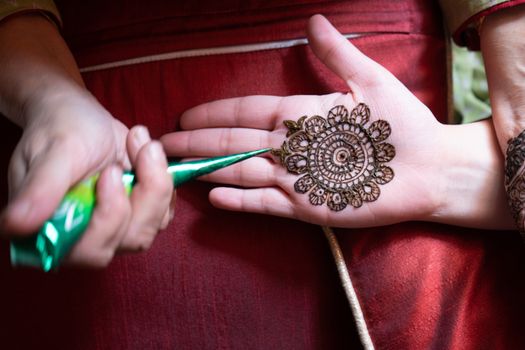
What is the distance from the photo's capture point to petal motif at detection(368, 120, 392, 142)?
634 millimetres

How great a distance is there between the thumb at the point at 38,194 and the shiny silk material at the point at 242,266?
8.8 inches

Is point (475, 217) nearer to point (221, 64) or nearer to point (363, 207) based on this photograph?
point (363, 207)

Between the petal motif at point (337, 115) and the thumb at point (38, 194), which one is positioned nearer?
the thumb at point (38, 194)

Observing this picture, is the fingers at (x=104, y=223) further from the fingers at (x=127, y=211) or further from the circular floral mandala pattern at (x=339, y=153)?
the circular floral mandala pattern at (x=339, y=153)

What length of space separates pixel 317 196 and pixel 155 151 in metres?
0.23

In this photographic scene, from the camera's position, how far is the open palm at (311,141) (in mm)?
623

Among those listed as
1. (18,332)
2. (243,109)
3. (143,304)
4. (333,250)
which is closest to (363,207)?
(333,250)

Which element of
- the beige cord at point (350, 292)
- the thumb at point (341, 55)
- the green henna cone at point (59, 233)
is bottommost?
the beige cord at point (350, 292)

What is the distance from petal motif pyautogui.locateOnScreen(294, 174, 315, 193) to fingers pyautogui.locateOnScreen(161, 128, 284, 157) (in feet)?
0.17

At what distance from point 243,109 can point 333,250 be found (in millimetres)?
210

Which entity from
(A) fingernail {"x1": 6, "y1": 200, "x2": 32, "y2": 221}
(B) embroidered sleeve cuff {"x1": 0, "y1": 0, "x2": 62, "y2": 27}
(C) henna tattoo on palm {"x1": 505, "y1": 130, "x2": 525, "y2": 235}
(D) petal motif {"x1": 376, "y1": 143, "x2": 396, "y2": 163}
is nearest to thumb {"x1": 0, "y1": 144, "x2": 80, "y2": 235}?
(A) fingernail {"x1": 6, "y1": 200, "x2": 32, "y2": 221}

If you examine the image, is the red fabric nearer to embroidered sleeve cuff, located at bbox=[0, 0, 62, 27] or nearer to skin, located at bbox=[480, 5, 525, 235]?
skin, located at bbox=[480, 5, 525, 235]

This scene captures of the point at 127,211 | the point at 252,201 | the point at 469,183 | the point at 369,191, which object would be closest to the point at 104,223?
the point at 127,211

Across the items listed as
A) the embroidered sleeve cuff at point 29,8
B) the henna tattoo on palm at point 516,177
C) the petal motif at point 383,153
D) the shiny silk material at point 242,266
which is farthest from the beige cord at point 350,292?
the embroidered sleeve cuff at point 29,8
